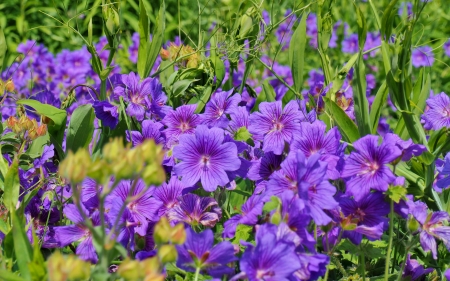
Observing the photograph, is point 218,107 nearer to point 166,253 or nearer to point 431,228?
point 431,228

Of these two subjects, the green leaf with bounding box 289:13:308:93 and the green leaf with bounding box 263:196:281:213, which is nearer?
the green leaf with bounding box 263:196:281:213

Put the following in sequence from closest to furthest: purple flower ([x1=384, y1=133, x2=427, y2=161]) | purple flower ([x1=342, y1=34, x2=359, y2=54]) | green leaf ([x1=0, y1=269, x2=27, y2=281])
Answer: green leaf ([x1=0, y1=269, x2=27, y2=281]), purple flower ([x1=384, y1=133, x2=427, y2=161]), purple flower ([x1=342, y1=34, x2=359, y2=54])

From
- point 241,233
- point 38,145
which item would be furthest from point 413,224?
point 38,145

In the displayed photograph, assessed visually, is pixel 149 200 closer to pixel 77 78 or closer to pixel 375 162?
pixel 375 162

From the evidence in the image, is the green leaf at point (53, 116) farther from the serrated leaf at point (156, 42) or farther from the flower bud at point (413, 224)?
the flower bud at point (413, 224)

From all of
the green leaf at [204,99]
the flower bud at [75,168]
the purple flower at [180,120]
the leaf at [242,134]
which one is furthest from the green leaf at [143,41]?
the flower bud at [75,168]

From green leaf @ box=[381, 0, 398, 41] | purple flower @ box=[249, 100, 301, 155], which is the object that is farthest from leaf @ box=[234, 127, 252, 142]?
green leaf @ box=[381, 0, 398, 41]

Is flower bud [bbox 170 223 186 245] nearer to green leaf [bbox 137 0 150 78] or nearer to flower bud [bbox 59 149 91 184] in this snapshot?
flower bud [bbox 59 149 91 184]
